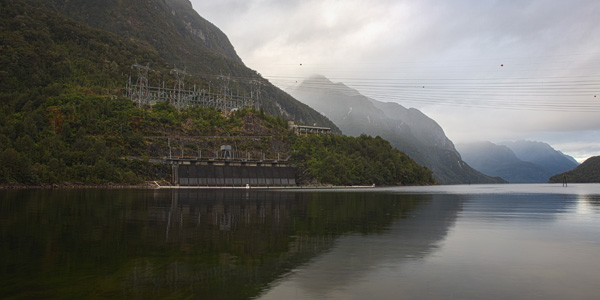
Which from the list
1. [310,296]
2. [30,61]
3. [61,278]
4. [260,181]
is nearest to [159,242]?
[61,278]

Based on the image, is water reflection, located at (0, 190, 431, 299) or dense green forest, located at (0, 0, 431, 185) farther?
dense green forest, located at (0, 0, 431, 185)

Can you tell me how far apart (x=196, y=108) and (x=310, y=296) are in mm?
165370

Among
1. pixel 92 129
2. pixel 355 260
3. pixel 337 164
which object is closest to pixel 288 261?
pixel 355 260

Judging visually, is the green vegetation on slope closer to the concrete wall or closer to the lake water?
the concrete wall

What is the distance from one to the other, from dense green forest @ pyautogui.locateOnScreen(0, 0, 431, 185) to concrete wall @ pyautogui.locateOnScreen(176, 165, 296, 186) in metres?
6.63

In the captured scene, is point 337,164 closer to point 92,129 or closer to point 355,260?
point 92,129

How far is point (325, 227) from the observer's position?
28.4 m

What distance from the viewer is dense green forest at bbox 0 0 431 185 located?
109500 millimetres

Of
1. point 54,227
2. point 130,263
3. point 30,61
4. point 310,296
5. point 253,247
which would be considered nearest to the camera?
point 310,296

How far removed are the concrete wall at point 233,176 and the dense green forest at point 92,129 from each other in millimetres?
6634

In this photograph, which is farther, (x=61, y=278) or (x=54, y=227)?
(x=54, y=227)

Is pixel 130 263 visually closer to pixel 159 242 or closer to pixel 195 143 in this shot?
pixel 159 242

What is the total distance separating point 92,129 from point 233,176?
47273mm

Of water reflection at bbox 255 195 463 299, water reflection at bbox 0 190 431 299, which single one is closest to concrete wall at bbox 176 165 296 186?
water reflection at bbox 0 190 431 299
